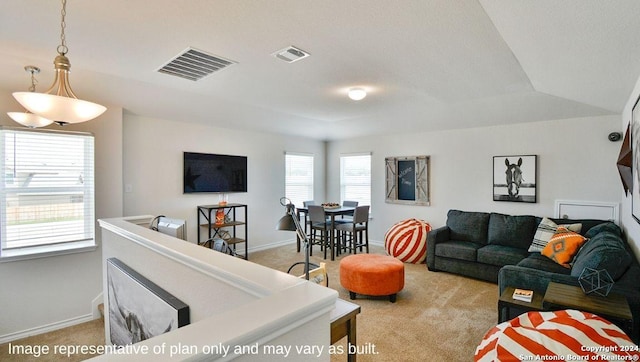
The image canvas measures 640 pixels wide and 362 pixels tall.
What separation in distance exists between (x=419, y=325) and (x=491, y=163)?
10.4 feet

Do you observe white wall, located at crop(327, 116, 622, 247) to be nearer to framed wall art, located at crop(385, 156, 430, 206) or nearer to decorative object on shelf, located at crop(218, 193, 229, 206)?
framed wall art, located at crop(385, 156, 430, 206)

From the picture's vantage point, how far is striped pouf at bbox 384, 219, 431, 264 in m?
4.99

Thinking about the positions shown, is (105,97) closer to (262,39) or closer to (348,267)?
(262,39)

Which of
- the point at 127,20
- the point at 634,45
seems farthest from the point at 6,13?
the point at 634,45

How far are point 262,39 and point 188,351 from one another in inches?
88.0

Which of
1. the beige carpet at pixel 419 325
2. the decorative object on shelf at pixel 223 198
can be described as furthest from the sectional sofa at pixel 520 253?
the decorative object on shelf at pixel 223 198

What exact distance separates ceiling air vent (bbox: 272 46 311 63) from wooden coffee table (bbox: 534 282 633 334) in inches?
103

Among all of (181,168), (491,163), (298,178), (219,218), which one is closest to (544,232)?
(491,163)

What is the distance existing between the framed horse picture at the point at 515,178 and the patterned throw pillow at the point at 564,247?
3.43ft

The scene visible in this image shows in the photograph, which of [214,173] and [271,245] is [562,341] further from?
[271,245]

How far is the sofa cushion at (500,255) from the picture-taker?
3834 mm

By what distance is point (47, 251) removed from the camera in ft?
10.6

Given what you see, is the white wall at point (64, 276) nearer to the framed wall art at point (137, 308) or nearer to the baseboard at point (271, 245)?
the framed wall art at point (137, 308)

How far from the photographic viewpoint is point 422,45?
2.44 m
